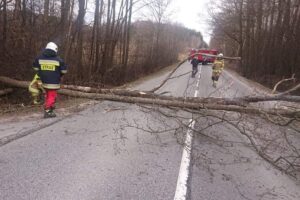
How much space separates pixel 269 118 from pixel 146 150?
2.55 metres

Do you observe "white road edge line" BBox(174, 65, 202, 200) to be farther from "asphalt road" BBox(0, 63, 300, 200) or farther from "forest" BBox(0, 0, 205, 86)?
"forest" BBox(0, 0, 205, 86)

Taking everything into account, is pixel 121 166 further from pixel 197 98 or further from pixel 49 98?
pixel 49 98

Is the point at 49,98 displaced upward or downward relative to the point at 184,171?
upward

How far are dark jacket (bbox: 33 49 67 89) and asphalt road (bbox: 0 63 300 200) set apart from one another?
3.04 feet

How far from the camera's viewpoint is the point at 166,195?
418 centimetres

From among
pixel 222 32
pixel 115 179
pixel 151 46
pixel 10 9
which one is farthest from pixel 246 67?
pixel 115 179

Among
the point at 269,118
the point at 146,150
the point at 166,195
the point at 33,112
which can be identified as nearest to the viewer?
the point at 166,195

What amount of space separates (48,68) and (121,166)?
3.82m

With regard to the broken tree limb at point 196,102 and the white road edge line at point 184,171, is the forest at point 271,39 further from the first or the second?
the white road edge line at point 184,171

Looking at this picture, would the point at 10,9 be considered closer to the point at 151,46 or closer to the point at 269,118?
the point at 269,118

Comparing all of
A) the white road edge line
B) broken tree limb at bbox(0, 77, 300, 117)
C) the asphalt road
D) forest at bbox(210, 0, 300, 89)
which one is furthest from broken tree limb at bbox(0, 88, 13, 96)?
forest at bbox(210, 0, 300, 89)

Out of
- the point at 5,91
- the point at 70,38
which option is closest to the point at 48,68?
the point at 5,91

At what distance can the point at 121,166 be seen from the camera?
510 centimetres

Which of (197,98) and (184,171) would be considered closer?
(184,171)
